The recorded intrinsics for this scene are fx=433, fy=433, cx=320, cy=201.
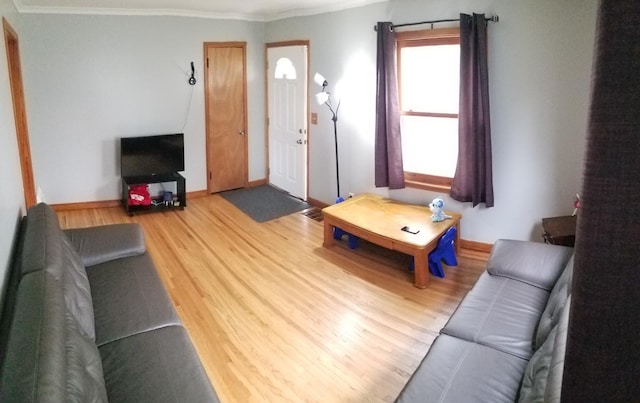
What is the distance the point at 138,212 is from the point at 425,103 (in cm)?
363

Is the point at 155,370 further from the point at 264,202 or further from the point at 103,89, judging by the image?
the point at 103,89

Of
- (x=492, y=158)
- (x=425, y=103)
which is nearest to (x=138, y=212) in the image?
(x=425, y=103)

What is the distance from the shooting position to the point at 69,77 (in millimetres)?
5008

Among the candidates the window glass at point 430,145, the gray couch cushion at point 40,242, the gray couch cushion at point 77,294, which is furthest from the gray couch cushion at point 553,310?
the gray couch cushion at point 40,242

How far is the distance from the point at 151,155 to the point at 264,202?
1.54 metres

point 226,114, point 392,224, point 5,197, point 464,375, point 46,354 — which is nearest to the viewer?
point 46,354

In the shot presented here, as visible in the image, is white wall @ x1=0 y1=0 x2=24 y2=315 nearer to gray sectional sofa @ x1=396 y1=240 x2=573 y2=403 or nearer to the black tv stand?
gray sectional sofa @ x1=396 y1=240 x2=573 y2=403

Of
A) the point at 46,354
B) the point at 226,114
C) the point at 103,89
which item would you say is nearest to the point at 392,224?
the point at 46,354

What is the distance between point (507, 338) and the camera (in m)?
2.20

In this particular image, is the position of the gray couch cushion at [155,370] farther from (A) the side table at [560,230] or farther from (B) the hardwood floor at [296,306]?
(A) the side table at [560,230]

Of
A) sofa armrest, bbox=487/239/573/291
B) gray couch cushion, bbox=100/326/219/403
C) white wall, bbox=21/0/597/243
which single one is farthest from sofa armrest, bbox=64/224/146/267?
sofa armrest, bbox=487/239/573/291

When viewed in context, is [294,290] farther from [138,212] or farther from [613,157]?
[613,157]

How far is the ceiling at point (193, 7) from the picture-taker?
460 centimetres

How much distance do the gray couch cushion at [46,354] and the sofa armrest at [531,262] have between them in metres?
2.40
